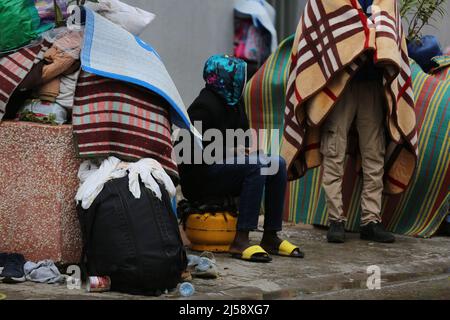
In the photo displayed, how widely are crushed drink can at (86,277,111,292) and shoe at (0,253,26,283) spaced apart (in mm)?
397

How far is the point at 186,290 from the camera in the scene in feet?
15.0

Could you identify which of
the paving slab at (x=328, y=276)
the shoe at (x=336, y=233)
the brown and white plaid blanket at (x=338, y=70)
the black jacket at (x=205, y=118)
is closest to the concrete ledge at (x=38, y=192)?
the paving slab at (x=328, y=276)

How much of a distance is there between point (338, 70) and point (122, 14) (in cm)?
154

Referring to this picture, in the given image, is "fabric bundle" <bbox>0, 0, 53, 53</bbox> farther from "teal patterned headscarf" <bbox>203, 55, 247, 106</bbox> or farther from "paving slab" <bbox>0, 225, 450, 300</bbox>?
"paving slab" <bbox>0, 225, 450, 300</bbox>

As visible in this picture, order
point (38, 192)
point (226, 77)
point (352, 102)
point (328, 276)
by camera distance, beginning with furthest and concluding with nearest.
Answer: point (352, 102) < point (226, 77) < point (328, 276) < point (38, 192)

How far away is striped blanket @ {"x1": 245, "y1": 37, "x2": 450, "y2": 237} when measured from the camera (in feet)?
22.3

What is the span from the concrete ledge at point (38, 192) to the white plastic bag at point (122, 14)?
2.52ft

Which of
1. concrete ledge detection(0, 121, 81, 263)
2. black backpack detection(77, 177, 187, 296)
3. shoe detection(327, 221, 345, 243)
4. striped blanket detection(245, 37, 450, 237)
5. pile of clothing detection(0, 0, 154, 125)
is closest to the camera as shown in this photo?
black backpack detection(77, 177, 187, 296)

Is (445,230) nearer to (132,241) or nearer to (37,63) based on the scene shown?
(132,241)

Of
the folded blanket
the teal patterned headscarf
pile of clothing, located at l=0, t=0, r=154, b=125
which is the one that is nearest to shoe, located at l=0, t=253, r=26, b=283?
pile of clothing, located at l=0, t=0, r=154, b=125

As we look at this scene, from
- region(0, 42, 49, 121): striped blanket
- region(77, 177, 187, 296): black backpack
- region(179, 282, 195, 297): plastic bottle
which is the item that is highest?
region(0, 42, 49, 121): striped blanket

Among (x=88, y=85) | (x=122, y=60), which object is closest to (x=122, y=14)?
(x=122, y=60)

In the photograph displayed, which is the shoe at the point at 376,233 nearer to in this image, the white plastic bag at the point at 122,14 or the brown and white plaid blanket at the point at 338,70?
the brown and white plaid blanket at the point at 338,70

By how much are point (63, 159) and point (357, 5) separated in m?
2.40
